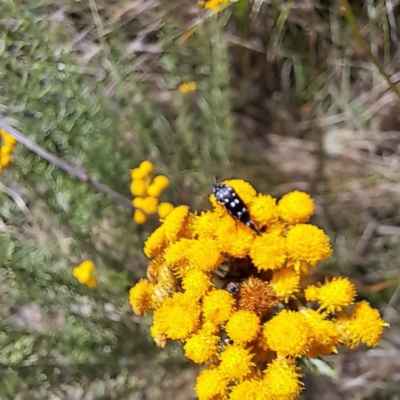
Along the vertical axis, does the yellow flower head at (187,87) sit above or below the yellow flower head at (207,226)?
below

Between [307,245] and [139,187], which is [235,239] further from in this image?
[139,187]

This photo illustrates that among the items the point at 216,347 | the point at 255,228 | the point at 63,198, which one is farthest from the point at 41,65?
the point at 216,347

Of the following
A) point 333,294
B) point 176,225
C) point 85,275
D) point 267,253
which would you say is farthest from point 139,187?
point 333,294

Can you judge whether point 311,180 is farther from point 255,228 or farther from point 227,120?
point 255,228

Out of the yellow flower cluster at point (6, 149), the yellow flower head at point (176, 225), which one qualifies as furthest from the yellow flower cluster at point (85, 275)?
the yellow flower head at point (176, 225)

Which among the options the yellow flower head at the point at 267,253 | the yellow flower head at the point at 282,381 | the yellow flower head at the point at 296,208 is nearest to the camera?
the yellow flower head at the point at 282,381

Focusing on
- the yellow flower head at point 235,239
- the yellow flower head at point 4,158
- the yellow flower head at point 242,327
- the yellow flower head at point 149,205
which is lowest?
the yellow flower head at point 149,205

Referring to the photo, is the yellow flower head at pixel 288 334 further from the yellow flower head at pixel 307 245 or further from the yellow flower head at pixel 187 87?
the yellow flower head at pixel 187 87

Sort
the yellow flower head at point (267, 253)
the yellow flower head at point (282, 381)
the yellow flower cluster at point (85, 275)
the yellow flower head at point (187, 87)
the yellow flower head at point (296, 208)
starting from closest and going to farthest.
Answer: the yellow flower head at point (282, 381) < the yellow flower head at point (267, 253) < the yellow flower head at point (296, 208) < the yellow flower cluster at point (85, 275) < the yellow flower head at point (187, 87)

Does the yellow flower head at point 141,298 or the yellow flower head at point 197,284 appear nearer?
the yellow flower head at point 197,284
